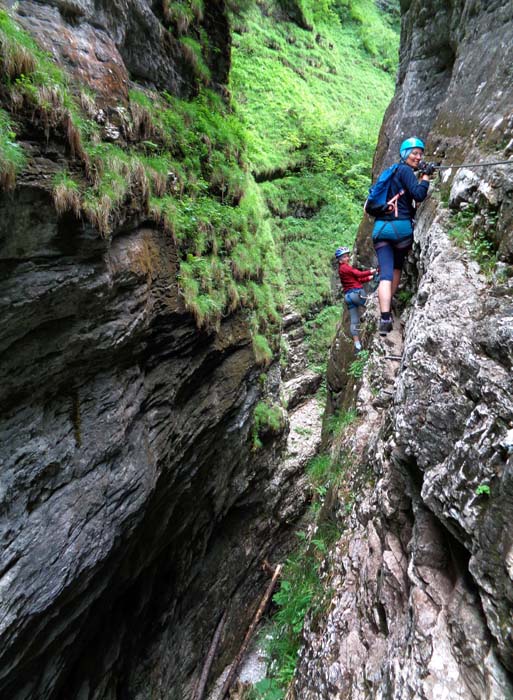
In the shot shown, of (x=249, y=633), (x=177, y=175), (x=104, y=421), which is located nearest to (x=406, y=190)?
(x=177, y=175)

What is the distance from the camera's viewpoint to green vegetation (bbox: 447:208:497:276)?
351 cm

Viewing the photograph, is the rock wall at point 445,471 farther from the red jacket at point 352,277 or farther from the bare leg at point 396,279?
the red jacket at point 352,277

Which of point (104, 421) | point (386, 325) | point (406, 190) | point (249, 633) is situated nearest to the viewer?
point (104, 421)

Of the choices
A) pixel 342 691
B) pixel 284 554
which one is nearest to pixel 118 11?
pixel 342 691

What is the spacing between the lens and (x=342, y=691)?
3502 millimetres

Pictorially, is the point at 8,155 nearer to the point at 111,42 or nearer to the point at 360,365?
the point at 111,42

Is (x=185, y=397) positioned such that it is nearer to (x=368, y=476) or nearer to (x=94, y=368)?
(x=94, y=368)

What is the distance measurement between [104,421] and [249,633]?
29.0ft

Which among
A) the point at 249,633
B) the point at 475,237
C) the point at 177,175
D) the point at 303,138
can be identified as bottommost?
the point at 249,633

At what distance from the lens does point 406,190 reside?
17.5 feet

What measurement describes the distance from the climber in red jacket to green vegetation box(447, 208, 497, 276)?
3657 millimetres

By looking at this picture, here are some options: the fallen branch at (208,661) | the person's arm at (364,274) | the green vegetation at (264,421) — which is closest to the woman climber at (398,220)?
the person's arm at (364,274)

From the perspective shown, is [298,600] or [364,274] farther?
[364,274]

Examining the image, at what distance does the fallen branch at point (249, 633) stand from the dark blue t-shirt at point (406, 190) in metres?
10.1
